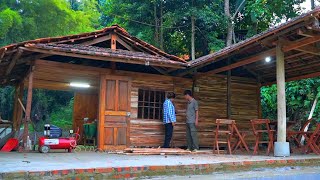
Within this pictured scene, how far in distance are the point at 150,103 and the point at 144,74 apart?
954 millimetres

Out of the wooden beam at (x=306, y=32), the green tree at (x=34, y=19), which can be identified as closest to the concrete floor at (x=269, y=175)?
the wooden beam at (x=306, y=32)

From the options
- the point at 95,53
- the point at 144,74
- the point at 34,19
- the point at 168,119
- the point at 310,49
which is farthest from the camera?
the point at 34,19

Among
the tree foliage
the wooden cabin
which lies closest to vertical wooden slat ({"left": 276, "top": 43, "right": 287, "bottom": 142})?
the wooden cabin

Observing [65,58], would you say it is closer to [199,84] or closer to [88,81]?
[88,81]

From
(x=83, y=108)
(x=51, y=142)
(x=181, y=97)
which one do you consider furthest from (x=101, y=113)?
(x=83, y=108)

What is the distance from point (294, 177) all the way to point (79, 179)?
3871 mm

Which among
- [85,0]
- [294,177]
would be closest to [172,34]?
[85,0]

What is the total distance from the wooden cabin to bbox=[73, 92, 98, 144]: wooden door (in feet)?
1.61

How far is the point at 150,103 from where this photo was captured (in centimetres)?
1023

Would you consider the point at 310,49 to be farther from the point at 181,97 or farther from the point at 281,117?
the point at 181,97

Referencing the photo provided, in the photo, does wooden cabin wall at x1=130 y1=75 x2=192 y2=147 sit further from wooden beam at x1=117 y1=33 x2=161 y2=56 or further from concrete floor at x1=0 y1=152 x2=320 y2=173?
concrete floor at x1=0 y1=152 x2=320 y2=173

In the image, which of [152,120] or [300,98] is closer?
[152,120]

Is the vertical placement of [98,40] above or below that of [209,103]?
above

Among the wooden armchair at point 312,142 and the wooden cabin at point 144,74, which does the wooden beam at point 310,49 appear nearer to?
the wooden cabin at point 144,74
